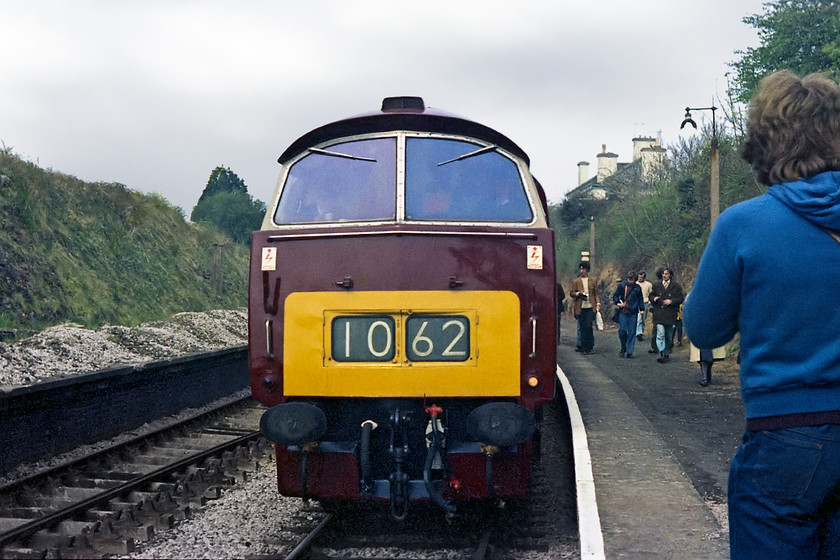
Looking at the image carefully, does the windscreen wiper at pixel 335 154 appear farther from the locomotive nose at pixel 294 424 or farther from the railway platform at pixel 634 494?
the railway platform at pixel 634 494

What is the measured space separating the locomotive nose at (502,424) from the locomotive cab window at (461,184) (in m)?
1.21

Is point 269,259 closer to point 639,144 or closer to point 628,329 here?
point 628,329


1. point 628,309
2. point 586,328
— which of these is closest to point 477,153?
point 628,309

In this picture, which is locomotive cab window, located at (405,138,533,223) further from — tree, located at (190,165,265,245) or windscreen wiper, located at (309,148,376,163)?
tree, located at (190,165,265,245)

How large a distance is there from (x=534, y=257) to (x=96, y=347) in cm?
993

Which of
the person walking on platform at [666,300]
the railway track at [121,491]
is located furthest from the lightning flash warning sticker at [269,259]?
→ the person walking on platform at [666,300]

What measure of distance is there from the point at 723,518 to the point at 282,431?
114 inches

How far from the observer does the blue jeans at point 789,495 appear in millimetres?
2223

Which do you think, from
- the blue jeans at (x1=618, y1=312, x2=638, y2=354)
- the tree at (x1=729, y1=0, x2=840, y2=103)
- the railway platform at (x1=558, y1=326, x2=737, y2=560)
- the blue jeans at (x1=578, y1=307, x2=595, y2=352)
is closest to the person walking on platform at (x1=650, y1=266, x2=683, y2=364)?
the blue jeans at (x1=618, y1=312, x2=638, y2=354)

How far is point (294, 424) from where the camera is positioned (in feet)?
15.5

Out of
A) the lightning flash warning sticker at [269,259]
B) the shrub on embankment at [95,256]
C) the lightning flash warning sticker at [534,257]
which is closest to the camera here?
the lightning flash warning sticker at [534,257]

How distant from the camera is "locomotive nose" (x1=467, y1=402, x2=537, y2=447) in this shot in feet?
15.3

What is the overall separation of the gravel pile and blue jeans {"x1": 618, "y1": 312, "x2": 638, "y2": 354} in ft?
26.7

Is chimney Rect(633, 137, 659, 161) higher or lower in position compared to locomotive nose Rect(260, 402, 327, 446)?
higher
